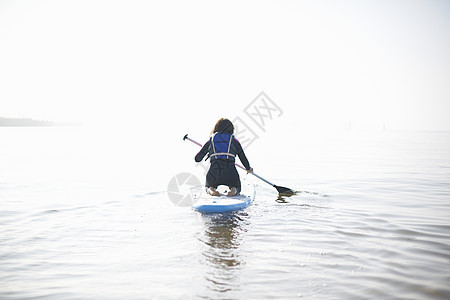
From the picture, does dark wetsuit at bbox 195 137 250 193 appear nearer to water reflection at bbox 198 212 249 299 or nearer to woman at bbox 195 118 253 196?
woman at bbox 195 118 253 196

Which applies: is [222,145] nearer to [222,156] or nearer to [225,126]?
[222,156]

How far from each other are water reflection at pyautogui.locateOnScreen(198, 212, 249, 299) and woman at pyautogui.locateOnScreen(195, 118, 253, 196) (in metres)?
1.14

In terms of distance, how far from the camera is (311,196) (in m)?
10.3

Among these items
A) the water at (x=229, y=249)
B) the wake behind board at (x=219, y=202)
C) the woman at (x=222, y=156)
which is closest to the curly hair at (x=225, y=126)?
the woman at (x=222, y=156)

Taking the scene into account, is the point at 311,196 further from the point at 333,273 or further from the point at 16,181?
the point at 16,181

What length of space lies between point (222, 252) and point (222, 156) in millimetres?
3493

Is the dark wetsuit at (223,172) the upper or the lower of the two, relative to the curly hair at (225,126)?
lower

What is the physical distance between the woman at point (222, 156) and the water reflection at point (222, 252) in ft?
3.73

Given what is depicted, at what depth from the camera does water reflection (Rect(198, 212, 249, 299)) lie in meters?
3.79

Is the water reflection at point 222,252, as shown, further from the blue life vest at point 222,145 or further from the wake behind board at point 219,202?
the blue life vest at point 222,145

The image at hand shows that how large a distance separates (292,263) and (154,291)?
1881 mm

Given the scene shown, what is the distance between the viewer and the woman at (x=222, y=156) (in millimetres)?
8164

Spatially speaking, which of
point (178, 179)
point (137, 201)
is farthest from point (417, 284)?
point (178, 179)

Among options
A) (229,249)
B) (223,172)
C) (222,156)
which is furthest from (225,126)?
(229,249)
